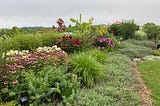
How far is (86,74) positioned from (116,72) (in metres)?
1.32

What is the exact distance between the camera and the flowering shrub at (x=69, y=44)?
12594 millimetres

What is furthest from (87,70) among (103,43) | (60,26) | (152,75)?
(60,26)

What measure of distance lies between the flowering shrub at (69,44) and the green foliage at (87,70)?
3800mm

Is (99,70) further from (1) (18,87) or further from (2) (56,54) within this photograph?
(1) (18,87)

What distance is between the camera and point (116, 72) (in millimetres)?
9211

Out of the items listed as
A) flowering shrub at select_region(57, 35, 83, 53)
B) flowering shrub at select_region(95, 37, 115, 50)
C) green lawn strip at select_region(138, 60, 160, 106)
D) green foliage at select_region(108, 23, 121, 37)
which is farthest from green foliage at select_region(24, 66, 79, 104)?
green foliage at select_region(108, 23, 121, 37)

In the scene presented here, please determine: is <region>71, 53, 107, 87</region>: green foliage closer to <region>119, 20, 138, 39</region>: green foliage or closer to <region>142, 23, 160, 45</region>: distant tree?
<region>119, 20, 138, 39</region>: green foliage

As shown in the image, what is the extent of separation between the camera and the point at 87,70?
826cm

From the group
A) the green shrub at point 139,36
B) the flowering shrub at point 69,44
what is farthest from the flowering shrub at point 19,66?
the green shrub at point 139,36

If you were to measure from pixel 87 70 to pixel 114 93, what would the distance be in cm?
115

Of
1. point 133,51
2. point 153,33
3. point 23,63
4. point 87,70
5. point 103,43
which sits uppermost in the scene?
point 23,63

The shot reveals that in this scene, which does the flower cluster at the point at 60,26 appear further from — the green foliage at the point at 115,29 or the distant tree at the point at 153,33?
the distant tree at the point at 153,33

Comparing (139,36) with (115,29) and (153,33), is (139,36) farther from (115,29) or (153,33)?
(115,29)

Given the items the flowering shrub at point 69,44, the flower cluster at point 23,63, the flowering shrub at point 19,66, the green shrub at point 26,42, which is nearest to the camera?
the flowering shrub at point 19,66
